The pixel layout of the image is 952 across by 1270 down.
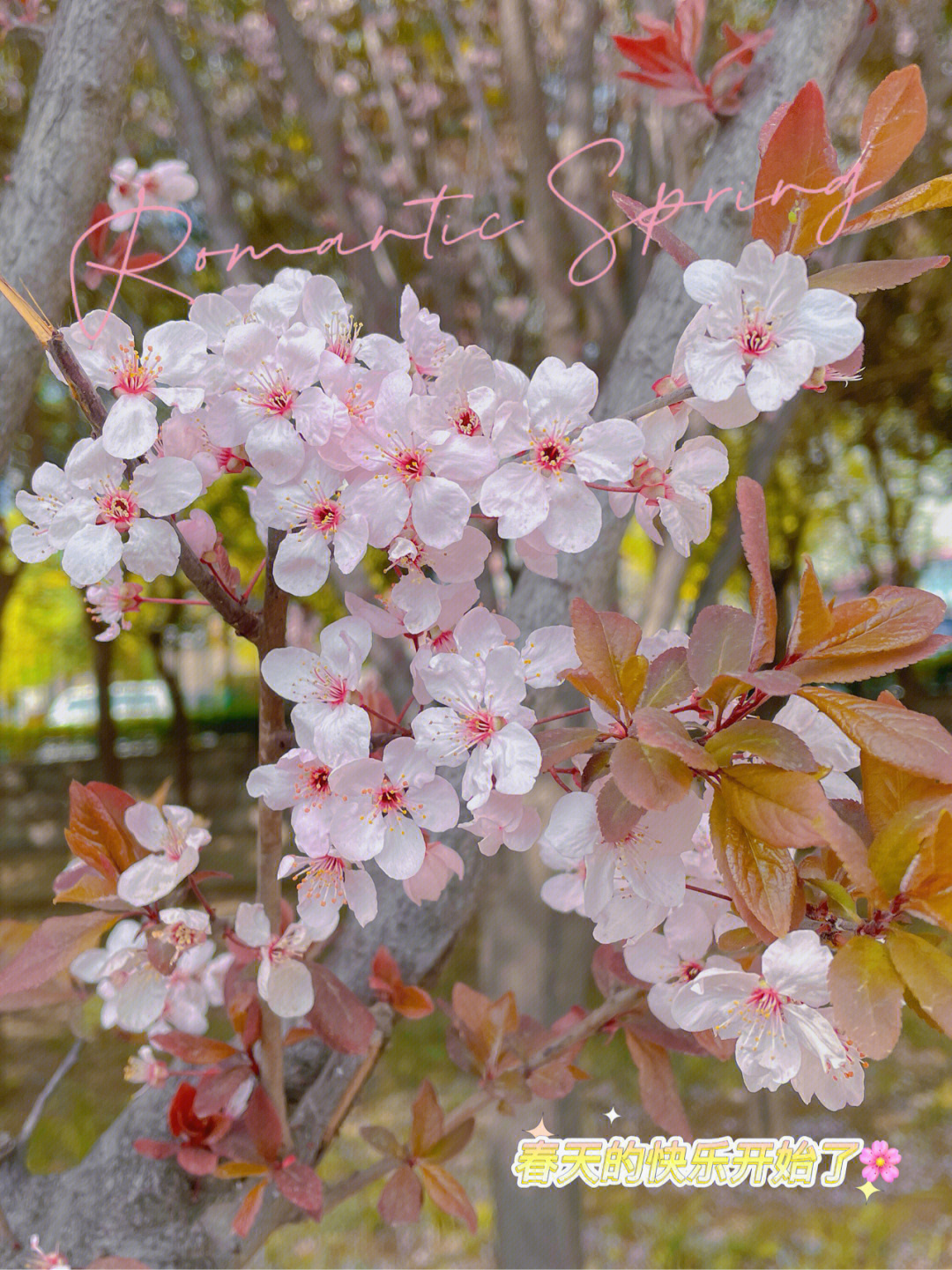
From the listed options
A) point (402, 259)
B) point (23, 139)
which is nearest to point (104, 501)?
point (23, 139)

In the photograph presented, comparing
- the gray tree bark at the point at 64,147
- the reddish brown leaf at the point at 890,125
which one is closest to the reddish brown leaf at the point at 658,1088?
the reddish brown leaf at the point at 890,125

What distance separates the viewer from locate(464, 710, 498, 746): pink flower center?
38cm

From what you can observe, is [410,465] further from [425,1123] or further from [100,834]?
[425,1123]

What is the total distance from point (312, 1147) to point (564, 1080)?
0.20m

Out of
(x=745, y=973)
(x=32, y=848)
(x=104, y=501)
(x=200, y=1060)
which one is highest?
(x=104, y=501)

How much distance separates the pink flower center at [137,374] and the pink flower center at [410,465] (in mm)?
117

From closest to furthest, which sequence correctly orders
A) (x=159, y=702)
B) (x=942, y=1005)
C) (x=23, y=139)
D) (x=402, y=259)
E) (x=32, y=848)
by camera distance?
(x=942, y=1005) → (x=23, y=139) → (x=402, y=259) → (x=32, y=848) → (x=159, y=702)

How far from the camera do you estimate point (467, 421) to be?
1.31 feet

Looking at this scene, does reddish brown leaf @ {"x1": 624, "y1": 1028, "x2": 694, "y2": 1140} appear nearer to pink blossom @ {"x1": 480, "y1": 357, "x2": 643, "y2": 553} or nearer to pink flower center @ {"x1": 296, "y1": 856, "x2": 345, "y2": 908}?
pink flower center @ {"x1": 296, "y1": 856, "x2": 345, "y2": 908}

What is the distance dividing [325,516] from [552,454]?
10cm

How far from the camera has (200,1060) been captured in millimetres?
577

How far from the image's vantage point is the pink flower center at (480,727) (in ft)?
1.25

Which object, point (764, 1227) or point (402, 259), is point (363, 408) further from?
point (764, 1227)

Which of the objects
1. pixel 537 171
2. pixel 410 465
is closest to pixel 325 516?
pixel 410 465
